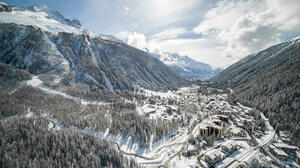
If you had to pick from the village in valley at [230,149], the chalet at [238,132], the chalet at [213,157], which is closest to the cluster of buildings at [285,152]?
the village in valley at [230,149]

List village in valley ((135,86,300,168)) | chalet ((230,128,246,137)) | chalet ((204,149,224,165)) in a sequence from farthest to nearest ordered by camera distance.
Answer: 1. chalet ((230,128,246,137))
2. village in valley ((135,86,300,168))
3. chalet ((204,149,224,165))

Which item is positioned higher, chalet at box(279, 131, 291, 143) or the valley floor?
chalet at box(279, 131, 291, 143)

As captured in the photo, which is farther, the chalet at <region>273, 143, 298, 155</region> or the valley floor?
the chalet at <region>273, 143, 298, 155</region>

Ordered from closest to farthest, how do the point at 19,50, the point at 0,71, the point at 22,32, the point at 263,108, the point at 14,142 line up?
1. the point at 14,142
2. the point at 263,108
3. the point at 0,71
4. the point at 19,50
5. the point at 22,32

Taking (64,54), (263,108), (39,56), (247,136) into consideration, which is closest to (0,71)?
(39,56)

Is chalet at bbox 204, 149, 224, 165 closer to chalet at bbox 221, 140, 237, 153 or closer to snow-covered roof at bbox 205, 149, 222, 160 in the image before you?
snow-covered roof at bbox 205, 149, 222, 160

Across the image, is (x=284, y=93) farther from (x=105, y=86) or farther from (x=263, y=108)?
(x=105, y=86)

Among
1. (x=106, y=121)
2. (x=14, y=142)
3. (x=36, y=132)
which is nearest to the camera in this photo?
(x=14, y=142)

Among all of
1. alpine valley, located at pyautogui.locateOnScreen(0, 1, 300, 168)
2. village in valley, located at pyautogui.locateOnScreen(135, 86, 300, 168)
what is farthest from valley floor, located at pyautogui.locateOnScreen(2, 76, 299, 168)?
alpine valley, located at pyautogui.locateOnScreen(0, 1, 300, 168)

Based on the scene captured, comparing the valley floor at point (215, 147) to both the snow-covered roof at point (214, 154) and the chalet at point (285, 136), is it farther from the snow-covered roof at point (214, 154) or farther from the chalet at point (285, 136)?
the chalet at point (285, 136)

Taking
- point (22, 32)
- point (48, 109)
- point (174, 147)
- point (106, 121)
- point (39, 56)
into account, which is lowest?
point (174, 147)

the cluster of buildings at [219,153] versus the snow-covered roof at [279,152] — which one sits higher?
the snow-covered roof at [279,152]
